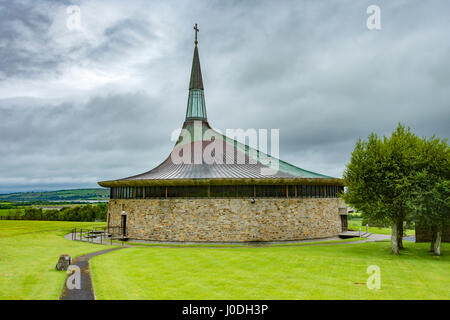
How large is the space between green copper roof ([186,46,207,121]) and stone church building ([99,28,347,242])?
9545mm

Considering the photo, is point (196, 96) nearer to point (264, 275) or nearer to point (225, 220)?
point (225, 220)

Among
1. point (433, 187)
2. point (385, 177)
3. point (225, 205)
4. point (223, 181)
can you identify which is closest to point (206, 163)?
point (223, 181)

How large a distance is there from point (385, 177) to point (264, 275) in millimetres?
10476

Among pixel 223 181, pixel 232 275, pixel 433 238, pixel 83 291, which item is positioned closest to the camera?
pixel 83 291

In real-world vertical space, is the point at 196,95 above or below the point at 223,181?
above

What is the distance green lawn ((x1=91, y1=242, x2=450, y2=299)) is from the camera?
1125 cm

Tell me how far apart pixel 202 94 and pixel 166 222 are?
17.8m

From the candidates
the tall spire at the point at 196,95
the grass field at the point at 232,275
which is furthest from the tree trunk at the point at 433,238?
the tall spire at the point at 196,95

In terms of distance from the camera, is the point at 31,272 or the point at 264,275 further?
the point at 31,272

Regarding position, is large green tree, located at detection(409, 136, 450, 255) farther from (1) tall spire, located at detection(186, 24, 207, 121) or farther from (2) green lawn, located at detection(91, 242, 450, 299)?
(1) tall spire, located at detection(186, 24, 207, 121)

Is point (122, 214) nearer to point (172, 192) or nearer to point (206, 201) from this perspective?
point (172, 192)

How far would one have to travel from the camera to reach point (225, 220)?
83.5 ft

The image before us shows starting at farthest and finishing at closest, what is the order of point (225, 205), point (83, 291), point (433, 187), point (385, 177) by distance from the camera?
point (225, 205) → point (385, 177) → point (433, 187) → point (83, 291)

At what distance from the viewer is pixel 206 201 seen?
84.6ft
